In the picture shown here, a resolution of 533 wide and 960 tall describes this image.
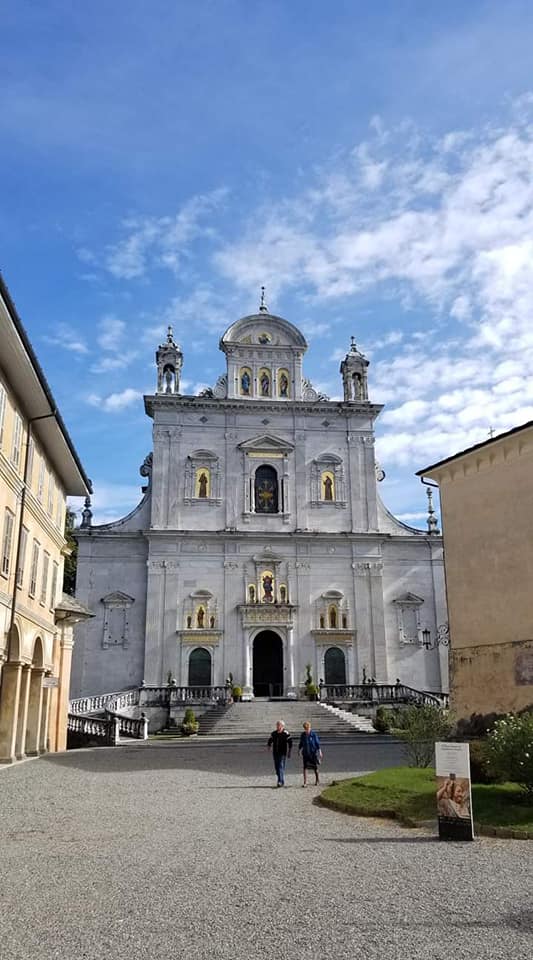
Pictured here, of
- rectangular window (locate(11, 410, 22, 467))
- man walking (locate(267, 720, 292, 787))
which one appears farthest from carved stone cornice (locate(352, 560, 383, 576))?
man walking (locate(267, 720, 292, 787))

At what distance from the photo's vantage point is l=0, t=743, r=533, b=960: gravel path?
651 cm

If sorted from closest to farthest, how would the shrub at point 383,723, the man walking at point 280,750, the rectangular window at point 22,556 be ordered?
the man walking at point 280,750
the rectangular window at point 22,556
the shrub at point 383,723

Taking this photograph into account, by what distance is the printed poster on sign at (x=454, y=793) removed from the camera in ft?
35.9

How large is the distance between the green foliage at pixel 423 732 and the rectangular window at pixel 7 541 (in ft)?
36.8

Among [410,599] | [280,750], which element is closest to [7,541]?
[280,750]

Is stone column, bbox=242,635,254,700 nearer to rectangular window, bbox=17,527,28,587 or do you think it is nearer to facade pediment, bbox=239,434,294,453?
facade pediment, bbox=239,434,294,453

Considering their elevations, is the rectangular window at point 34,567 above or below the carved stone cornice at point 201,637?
above

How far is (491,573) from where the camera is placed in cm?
2122

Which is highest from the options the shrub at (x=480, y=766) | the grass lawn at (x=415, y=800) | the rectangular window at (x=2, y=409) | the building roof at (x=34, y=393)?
the building roof at (x=34, y=393)

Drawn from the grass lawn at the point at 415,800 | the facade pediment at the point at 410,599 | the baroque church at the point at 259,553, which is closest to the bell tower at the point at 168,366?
the baroque church at the point at 259,553

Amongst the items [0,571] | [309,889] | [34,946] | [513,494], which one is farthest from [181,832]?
[513,494]

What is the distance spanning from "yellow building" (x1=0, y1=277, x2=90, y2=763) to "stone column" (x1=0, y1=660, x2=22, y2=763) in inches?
1.2

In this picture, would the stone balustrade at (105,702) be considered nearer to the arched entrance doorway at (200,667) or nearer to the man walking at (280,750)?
the arched entrance doorway at (200,667)

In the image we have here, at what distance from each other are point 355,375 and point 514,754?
142ft
